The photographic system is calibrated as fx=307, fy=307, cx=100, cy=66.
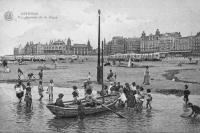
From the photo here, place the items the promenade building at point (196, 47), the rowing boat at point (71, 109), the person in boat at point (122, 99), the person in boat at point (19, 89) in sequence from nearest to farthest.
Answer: the rowing boat at point (71, 109)
the person in boat at point (122, 99)
the person in boat at point (19, 89)
the promenade building at point (196, 47)

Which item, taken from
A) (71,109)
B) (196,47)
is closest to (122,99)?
(71,109)

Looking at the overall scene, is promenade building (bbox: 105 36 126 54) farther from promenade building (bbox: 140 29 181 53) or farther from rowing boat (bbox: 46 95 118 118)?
rowing boat (bbox: 46 95 118 118)

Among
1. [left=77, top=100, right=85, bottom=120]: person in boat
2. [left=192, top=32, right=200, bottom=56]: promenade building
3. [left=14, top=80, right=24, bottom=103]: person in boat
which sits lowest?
[left=77, top=100, right=85, bottom=120]: person in boat

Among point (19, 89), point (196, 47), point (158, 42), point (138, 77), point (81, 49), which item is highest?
point (158, 42)

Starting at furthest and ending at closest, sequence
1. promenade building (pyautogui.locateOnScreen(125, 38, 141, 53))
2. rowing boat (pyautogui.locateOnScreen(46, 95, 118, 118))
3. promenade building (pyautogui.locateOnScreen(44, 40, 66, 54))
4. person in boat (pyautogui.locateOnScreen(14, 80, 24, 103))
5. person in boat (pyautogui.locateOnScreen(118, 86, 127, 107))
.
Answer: promenade building (pyautogui.locateOnScreen(44, 40, 66, 54))
promenade building (pyautogui.locateOnScreen(125, 38, 141, 53))
person in boat (pyautogui.locateOnScreen(14, 80, 24, 103))
person in boat (pyautogui.locateOnScreen(118, 86, 127, 107))
rowing boat (pyautogui.locateOnScreen(46, 95, 118, 118))

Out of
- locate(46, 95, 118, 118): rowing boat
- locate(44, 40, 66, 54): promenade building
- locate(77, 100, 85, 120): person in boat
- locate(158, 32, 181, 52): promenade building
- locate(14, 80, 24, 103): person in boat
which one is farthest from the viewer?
locate(44, 40, 66, 54): promenade building

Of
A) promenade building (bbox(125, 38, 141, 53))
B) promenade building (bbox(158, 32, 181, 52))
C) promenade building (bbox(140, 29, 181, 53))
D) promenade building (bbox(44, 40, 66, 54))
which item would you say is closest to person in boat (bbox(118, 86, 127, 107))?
promenade building (bbox(158, 32, 181, 52))

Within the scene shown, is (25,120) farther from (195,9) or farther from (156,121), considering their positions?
(195,9)

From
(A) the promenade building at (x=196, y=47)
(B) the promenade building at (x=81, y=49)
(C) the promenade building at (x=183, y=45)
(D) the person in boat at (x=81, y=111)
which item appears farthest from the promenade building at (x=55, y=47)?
(D) the person in boat at (x=81, y=111)

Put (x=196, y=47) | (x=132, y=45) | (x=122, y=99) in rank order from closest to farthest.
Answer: (x=122, y=99), (x=196, y=47), (x=132, y=45)

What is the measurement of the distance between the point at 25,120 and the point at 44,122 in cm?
95

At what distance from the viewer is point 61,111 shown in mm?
14055

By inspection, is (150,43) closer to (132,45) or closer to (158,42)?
(158,42)

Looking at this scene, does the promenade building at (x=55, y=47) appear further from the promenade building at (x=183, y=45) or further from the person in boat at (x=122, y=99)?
the person in boat at (x=122, y=99)
